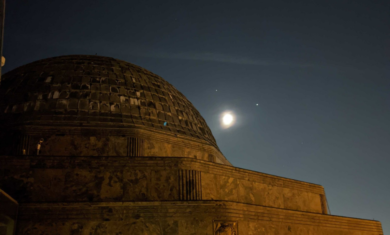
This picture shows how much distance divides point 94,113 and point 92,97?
72cm

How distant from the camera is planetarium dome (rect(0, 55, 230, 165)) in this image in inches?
514

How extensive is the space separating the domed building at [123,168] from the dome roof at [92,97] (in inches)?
1.7

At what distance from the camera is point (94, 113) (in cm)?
1405

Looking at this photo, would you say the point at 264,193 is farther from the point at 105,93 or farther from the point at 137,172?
the point at 105,93

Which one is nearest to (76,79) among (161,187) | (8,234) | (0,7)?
(161,187)

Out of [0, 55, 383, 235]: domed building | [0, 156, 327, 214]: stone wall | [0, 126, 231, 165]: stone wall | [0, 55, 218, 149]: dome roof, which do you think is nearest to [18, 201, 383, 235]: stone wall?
[0, 55, 383, 235]: domed building

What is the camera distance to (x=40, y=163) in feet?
34.3

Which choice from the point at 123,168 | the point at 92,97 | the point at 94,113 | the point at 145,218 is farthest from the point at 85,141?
the point at 145,218

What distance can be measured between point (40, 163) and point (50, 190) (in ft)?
2.33

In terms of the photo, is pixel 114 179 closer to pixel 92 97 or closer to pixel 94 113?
pixel 94 113

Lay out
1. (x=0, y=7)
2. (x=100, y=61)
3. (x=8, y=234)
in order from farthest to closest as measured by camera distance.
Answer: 1. (x=100, y=61)
2. (x=8, y=234)
3. (x=0, y=7)

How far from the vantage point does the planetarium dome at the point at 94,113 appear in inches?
514

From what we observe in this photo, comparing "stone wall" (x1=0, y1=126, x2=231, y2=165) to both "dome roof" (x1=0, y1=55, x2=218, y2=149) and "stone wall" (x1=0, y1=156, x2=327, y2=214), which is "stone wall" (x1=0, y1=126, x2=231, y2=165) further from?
"stone wall" (x1=0, y1=156, x2=327, y2=214)

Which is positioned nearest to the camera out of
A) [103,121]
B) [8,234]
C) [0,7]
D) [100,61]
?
[0,7]
